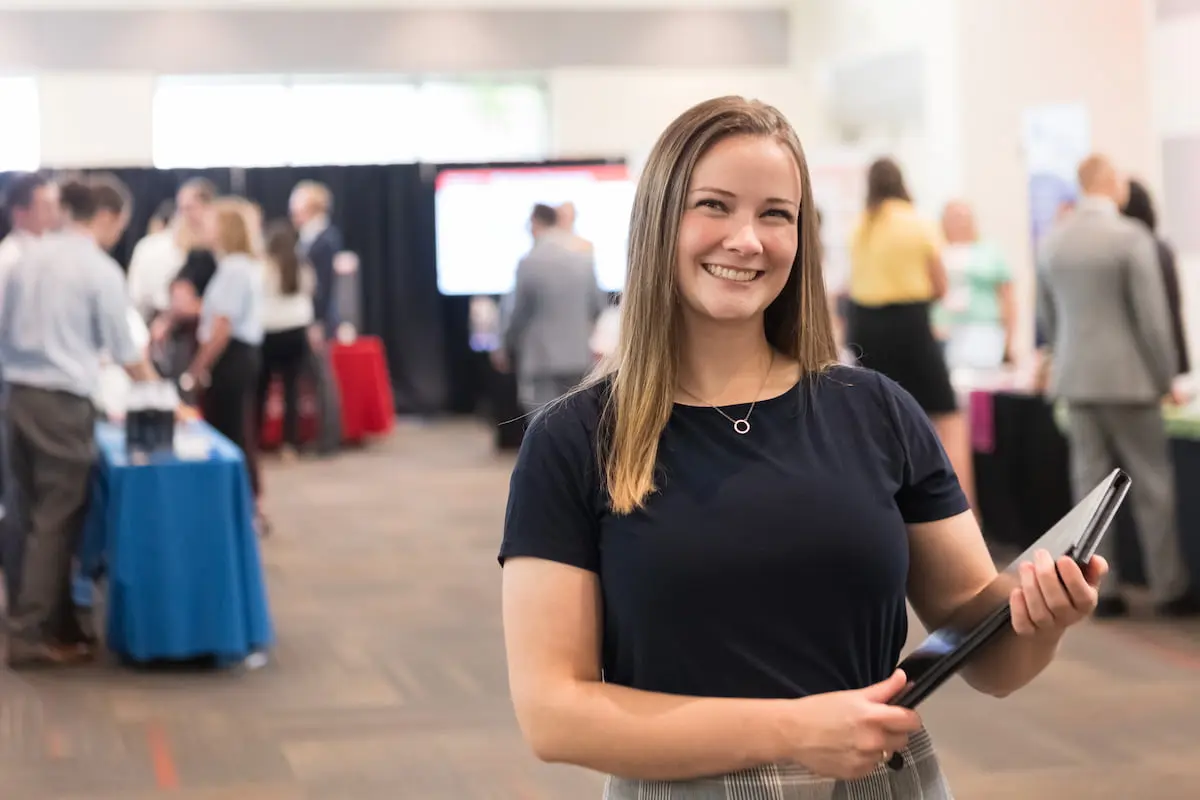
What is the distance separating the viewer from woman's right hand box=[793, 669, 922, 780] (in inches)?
46.1

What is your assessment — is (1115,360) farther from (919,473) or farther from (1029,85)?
(1029,85)

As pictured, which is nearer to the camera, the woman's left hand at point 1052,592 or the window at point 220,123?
the woman's left hand at point 1052,592

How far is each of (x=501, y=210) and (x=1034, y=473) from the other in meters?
6.93

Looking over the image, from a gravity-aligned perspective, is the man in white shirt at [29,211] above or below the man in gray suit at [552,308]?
above

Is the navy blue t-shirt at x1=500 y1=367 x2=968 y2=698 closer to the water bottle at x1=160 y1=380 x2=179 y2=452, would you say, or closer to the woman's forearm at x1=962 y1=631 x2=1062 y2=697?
the woman's forearm at x1=962 y1=631 x2=1062 y2=697

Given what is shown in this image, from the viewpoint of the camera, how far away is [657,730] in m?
1.22

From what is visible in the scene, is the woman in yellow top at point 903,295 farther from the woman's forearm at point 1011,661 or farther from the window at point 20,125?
the window at point 20,125

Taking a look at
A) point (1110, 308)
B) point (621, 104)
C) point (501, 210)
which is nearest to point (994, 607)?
point (1110, 308)

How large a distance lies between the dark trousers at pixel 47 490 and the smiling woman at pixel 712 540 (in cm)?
356

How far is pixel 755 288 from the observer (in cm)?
129

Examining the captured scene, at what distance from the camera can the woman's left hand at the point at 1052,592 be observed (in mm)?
1153

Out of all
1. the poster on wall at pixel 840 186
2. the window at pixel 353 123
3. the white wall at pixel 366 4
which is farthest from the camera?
the window at pixel 353 123

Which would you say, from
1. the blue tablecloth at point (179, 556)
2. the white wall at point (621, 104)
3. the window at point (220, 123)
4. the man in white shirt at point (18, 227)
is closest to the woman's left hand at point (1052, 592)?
the blue tablecloth at point (179, 556)

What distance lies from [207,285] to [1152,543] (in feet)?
12.8
